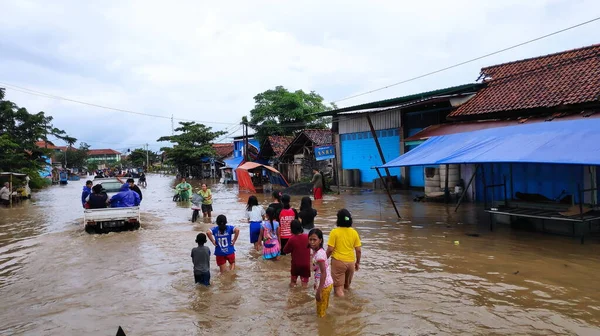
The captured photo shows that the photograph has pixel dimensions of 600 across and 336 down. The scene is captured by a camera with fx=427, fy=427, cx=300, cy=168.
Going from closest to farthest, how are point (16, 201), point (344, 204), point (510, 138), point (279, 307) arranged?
point (279, 307) → point (510, 138) → point (344, 204) → point (16, 201)

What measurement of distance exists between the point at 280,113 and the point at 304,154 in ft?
19.9

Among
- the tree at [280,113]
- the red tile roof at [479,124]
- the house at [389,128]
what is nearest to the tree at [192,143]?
the tree at [280,113]

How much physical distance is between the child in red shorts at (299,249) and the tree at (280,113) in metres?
27.9

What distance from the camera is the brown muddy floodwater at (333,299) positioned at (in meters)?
5.37

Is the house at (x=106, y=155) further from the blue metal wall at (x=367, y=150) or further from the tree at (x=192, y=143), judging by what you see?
the blue metal wall at (x=367, y=150)

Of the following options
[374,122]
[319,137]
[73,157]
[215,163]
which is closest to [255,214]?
[374,122]

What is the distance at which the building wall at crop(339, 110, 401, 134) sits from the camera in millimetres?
22562

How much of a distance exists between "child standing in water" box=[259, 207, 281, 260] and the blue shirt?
89 centimetres

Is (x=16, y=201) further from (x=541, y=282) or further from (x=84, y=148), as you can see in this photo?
(x=84, y=148)

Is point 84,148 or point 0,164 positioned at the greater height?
point 84,148

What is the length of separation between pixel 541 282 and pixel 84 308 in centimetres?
699

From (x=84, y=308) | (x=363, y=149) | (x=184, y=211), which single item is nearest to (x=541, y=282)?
(x=84, y=308)

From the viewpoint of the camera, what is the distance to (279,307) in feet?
19.9

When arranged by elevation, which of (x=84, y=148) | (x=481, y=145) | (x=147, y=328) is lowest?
(x=147, y=328)
